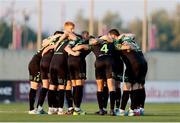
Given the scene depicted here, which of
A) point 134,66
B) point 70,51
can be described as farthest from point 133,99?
point 70,51

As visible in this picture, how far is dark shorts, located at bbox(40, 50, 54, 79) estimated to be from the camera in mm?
22438

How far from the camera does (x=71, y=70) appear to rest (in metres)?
22.0

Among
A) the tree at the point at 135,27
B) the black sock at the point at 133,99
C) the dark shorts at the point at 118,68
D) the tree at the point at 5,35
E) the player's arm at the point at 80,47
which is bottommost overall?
the black sock at the point at 133,99

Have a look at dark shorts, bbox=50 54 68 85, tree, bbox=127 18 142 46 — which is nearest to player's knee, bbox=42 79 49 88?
dark shorts, bbox=50 54 68 85

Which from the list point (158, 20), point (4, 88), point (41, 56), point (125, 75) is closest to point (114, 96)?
point (125, 75)

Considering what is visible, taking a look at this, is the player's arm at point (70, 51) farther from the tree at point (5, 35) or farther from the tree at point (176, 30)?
the tree at point (176, 30)

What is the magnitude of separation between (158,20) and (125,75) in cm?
10050

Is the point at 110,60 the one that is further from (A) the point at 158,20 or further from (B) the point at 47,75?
(A) the point at 158,20

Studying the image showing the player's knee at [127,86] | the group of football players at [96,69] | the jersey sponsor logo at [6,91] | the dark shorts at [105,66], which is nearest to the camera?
the dark shorts at [105,66]

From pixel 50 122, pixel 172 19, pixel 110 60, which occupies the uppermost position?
pixel 172 19

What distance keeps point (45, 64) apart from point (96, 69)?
1470mm

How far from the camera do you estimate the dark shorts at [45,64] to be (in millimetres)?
22438

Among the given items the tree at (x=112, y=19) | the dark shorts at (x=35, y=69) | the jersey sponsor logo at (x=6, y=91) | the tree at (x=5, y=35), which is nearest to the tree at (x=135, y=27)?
the tree at (x=112, y=19)

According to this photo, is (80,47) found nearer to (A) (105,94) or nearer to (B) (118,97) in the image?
(A) (105,94)
